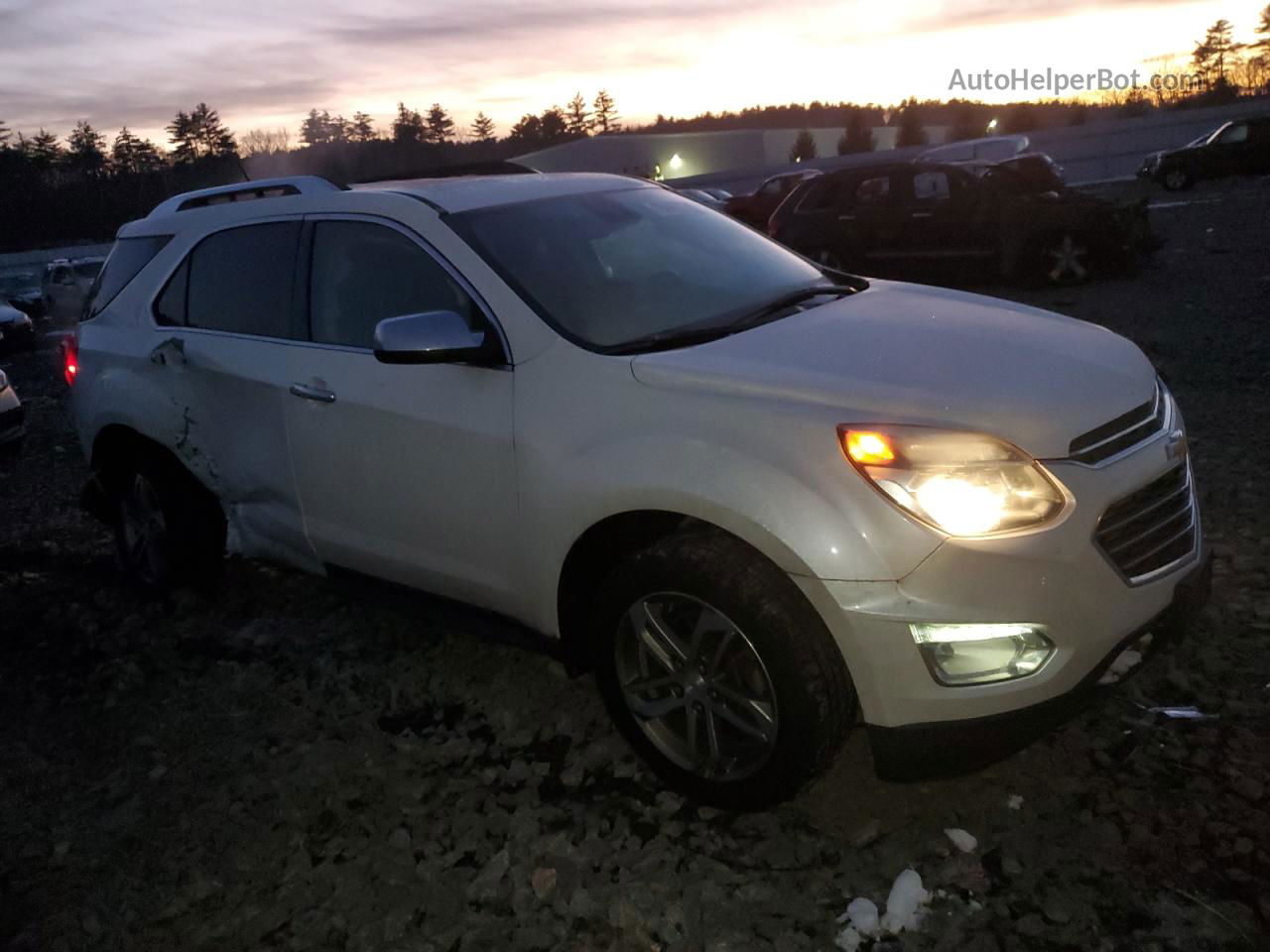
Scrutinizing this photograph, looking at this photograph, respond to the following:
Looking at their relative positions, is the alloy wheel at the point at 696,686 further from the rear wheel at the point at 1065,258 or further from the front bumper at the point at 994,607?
the rear wheel at the point at 1065,258

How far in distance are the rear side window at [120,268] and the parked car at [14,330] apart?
14872 mm

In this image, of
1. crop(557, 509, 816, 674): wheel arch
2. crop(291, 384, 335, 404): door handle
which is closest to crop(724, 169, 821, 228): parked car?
crop(291, 384, 335, 404): door handle

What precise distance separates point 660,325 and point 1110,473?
1.38 m

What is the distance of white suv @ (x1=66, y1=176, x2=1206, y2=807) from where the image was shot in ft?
8.10

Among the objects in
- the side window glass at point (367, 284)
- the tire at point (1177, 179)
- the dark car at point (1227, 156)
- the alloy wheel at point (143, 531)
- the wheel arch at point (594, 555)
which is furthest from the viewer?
the tire at point (1177, 179)

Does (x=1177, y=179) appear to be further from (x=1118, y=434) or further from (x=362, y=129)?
(x=362, y=129)

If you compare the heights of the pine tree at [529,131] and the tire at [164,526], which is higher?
the pine tree at [529,131]

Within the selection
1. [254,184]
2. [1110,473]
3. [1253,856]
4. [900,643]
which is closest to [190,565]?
[254,184]

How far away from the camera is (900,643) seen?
2.44 m

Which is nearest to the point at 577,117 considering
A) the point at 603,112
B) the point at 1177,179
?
the point at 603,112

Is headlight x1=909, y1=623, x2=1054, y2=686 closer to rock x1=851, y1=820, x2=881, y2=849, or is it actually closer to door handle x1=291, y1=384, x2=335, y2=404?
rock x1=851, y1=820, x2=881, y2=849

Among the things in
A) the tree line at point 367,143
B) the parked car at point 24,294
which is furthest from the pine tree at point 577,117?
the parked car at point 24,294

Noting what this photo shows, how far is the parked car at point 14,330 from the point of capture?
17406 millimetres

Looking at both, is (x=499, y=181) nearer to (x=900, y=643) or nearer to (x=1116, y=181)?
(x=900, y=643)
